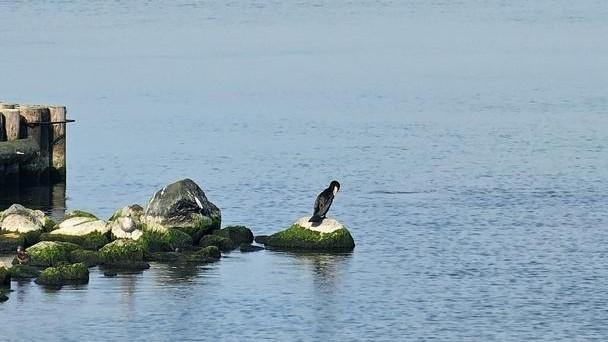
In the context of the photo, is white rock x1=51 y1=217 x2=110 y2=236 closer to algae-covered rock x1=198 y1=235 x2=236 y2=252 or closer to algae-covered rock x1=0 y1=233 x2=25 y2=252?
algae-covered rock x1=0 y1=233 x2=25 y2=252

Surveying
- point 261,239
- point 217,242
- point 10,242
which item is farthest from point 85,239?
point 261,239

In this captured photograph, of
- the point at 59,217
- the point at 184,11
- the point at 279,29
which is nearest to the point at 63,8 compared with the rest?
the point at 184,11

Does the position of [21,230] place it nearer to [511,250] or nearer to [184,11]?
[511,250]

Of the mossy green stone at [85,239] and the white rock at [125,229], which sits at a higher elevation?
the white rock at [125,229]

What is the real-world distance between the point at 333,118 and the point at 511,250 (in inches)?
1204

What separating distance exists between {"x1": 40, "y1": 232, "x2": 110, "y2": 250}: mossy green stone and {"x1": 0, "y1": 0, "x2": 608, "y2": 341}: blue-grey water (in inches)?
78.5

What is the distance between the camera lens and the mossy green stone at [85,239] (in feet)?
134

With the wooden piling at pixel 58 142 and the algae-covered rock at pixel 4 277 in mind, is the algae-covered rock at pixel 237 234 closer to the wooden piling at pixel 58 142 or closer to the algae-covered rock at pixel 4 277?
the algae-covered rock at pixel 4 277

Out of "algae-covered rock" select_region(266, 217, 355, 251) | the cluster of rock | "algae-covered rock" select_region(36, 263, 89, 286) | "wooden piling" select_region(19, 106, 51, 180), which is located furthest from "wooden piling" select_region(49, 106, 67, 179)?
"algae-covered rock" select_region(36, 263, 89, 286)

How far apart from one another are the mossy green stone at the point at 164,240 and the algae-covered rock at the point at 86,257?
1.64m

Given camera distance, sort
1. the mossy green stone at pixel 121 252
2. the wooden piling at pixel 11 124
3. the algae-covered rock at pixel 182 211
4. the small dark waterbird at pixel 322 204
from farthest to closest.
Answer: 1. the wooden piling at pixel 11 124
2. the small dark waterbird at pixel 322 204
3. the algae-covered rock at pixel 182 211
4. the mossy green stone at pixel 121 252

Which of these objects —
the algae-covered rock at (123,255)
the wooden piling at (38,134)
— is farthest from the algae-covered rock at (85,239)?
the wooden piling at (38,134)

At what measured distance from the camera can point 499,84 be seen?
8681 cm

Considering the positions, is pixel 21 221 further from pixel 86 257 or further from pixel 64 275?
pixel 64 275
